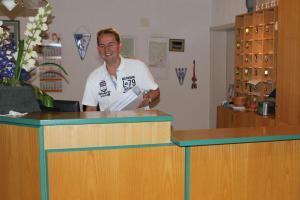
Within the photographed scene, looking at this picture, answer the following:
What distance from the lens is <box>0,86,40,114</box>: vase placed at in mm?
2334

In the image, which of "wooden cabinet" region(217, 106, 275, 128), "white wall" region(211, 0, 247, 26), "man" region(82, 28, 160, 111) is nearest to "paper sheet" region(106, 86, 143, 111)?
"man" region(82, 28, 160, 111)

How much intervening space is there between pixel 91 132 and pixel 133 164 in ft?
0.91

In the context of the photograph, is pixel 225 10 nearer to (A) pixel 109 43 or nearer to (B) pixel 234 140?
(A) pixel 109 43

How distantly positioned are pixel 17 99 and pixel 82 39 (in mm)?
3706

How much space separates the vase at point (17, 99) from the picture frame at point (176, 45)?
413 cm

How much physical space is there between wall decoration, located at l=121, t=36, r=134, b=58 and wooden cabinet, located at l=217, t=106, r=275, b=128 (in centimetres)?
155

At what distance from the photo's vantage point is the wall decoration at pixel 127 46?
6129 millimetres

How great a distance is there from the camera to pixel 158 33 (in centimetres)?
628

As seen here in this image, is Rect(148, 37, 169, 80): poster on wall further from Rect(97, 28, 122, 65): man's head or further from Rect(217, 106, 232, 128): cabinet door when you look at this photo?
Rect(97, 28, 122, 65): man's head

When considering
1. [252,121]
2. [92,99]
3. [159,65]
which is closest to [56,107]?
[92,99]

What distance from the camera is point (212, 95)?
6660mm

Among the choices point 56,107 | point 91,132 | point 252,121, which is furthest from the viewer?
point 252,121

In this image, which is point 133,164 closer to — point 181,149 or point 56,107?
point 181,149

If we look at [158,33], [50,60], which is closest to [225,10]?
[158,33]
